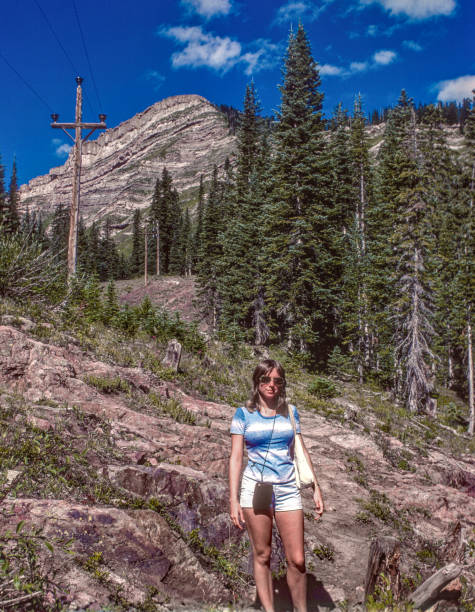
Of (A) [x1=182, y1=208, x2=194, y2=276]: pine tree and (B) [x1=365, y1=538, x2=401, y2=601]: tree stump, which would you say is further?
(A) [x1=182, y1=208, x2=194, y2=276]: pine tree

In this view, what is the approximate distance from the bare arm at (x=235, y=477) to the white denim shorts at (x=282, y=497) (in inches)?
3.0

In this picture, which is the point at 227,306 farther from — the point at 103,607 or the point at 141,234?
the point at 141,234

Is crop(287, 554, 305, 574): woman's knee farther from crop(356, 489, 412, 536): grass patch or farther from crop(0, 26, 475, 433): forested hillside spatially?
crop(0, 26, 475, 433): forested hillside

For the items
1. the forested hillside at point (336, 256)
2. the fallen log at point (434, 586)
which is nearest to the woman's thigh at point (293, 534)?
the fallen log at point (434, 586)

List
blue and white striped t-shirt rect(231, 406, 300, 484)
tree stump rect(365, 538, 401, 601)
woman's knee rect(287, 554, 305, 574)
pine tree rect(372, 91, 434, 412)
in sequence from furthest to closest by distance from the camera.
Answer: pine tree rect(372, 91, 434, 412) < tree stump rect(365, 538, 401, 601) < blue and white striped t-shirt rect(231, 406, 300, 484) < woman's knee rect(287, 554, 305, 574)

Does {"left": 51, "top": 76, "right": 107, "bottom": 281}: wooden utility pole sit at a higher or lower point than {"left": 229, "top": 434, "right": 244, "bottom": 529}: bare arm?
higher

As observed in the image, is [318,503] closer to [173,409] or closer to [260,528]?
[260,528]

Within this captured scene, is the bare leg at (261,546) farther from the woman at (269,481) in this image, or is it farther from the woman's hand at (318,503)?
the woman's hand at (318,503)

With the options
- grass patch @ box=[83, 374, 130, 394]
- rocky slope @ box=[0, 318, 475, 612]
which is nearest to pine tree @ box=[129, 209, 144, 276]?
grass patch @ box=[83, 374, 130, 394]

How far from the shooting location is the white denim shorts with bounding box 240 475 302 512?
3.64m

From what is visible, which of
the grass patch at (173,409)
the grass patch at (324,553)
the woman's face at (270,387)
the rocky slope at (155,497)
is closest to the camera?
the rocky slope at (155,497)

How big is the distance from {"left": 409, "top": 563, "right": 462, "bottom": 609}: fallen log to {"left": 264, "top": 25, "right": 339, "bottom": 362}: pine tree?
17.3m

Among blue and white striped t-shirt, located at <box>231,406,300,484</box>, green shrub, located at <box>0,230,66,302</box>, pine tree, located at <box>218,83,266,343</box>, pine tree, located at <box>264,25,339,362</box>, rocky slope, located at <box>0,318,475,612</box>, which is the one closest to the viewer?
blue and white striped t-shirt, located at <box>231,406,300,484</box>

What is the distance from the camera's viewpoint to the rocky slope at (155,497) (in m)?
3.79
